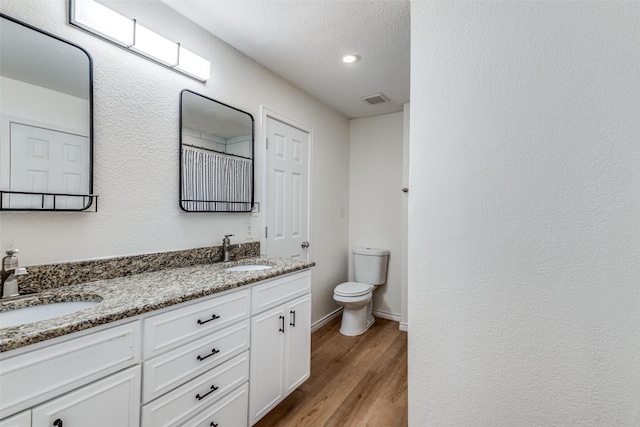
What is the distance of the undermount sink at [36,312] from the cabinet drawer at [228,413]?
66cm

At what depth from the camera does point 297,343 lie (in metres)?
1.78

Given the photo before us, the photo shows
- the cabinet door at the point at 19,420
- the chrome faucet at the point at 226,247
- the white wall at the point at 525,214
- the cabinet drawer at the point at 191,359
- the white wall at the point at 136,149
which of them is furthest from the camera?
the chrome faucet at the point at 226,247

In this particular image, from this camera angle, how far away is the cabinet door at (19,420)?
0.74 metres

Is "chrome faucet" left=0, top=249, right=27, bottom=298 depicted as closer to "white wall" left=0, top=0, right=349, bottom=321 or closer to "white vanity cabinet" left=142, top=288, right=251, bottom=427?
"white wall" left=0, top=0, right=349, bottom=321

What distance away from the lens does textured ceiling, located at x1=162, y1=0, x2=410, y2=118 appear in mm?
1576

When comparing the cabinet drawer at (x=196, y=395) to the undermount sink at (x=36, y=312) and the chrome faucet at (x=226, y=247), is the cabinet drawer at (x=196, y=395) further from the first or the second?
the chrome faucet at (x=226, y=247)

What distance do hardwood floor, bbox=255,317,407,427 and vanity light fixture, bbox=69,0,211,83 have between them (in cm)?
209

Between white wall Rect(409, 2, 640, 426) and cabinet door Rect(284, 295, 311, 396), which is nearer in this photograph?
white wall Rect(409, 2, 640, 426)

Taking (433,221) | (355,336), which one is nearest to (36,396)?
(433,221)

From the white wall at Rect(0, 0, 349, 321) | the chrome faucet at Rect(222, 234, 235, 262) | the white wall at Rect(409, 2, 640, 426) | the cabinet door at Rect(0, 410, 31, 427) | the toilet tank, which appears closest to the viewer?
the cabinet door at Rect(0, 410, 31, 427)

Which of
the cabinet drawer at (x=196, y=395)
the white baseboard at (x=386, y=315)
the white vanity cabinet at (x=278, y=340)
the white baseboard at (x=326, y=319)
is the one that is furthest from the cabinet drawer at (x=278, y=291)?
the white baseboard at (x=386, y=315)

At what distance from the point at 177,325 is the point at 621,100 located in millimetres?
1800

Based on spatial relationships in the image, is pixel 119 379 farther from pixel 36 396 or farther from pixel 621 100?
pixel 621 100

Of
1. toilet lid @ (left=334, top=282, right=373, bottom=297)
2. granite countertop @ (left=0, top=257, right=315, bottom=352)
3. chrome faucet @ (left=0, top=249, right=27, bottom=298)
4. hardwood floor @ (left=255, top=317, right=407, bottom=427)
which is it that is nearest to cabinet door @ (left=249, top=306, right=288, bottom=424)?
hardwood floor @ (left=255, top=317, right=407, bottom=427)
